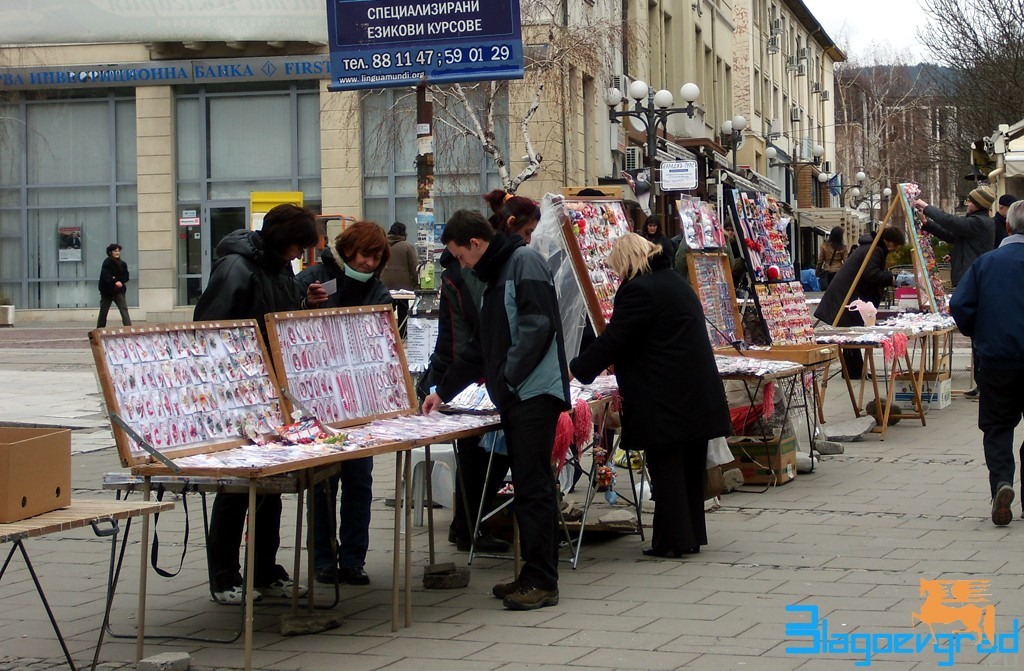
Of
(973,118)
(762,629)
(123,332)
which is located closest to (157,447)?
(123,332)

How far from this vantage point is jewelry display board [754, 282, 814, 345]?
10.9 metres

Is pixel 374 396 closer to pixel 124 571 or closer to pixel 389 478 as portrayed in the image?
pixel 124 571

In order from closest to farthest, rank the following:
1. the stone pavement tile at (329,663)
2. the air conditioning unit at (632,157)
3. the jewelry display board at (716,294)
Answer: the stone pavement tile at (329,663)
the jewelry display board at (716,294)
the air conditioning unit at (632,157)

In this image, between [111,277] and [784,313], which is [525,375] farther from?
[111,277]

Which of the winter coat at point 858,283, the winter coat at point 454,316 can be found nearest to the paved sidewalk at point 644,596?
the winter coat at point 454,316

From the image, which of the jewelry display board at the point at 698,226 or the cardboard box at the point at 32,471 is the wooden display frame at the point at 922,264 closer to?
the jewelry display board at the point at 698,226

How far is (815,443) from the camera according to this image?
1116cm

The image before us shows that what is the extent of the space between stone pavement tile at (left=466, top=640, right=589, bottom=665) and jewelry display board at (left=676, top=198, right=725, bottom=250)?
15.8 ft

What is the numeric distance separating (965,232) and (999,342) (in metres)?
6.02

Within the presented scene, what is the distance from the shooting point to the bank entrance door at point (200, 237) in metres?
31.8

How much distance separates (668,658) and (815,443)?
239 inches

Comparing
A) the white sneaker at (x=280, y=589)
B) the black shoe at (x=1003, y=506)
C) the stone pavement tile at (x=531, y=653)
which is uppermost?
the black shoe at (x=1003, y=506)

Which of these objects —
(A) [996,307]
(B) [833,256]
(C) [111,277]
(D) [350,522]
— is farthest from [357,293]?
(B) [833,256]

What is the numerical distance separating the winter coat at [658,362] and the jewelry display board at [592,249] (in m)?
0.86
